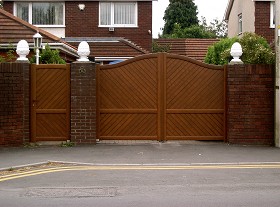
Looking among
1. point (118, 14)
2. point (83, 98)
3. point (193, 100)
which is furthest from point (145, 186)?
point (118, 14)

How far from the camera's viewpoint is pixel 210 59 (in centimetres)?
2497

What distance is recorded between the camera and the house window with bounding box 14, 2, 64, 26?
28.0 meters

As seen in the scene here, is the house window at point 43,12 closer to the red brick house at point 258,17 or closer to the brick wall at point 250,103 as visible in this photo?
the red brick house at point 258,17

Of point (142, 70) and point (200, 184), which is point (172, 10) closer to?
point (142, 70)

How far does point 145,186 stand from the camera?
902 centimetres

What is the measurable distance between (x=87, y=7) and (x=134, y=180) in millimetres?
19354

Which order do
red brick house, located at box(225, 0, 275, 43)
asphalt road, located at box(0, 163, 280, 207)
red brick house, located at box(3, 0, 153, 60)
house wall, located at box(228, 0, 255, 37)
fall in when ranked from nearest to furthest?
asphalt road, located at box(0, 163, 280, 207) < red brick house, located at box(3, 0, 153, 60) < red brick house, located at box(225, 0, 275, 43) < house wall, located at box(228, 0, 255, 37)

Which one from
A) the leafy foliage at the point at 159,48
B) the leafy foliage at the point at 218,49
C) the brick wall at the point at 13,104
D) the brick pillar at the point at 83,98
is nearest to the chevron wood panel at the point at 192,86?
the brick pillar at the point at 83,98

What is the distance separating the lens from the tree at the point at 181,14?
62625 mm

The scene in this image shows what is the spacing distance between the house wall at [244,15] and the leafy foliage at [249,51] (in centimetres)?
603

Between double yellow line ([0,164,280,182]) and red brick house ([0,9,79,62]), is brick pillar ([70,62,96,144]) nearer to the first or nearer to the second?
double yellow line ([0,164,280,182])

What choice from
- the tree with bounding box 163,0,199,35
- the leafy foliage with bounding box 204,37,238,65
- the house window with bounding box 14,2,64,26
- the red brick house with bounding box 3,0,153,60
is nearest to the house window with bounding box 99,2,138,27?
the red brick house with bounding box 3,0,153,60

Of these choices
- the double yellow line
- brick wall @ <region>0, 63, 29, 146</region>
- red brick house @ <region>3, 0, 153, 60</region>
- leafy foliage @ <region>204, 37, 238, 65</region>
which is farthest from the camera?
red brick house @ <region>3, 0, 153, 60</region>

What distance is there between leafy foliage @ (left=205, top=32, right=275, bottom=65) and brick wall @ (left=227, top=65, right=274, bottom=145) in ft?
2.74
